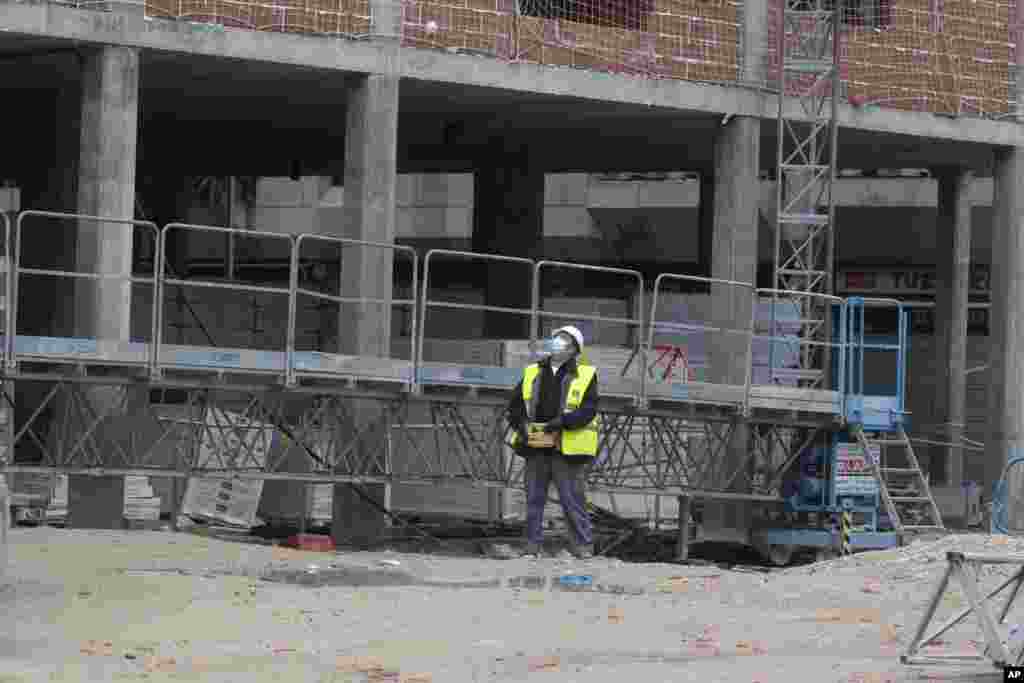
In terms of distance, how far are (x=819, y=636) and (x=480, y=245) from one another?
2413 centimetres

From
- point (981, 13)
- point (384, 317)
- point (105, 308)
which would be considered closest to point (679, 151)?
point (981, 13)

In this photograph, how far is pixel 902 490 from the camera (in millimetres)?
24656

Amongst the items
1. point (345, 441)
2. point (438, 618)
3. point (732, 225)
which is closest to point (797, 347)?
point (732, 225)

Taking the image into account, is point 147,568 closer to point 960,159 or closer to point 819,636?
point 819,636

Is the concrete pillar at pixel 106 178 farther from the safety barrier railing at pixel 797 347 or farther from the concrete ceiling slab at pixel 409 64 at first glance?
the safety barrier railing at pixel 797 347

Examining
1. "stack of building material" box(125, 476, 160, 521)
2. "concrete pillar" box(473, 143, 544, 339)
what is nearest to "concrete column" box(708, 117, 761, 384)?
"concrete pillar" box(473, 143, 544, 339)

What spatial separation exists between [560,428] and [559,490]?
546 mm

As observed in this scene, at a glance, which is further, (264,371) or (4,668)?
(264,371)

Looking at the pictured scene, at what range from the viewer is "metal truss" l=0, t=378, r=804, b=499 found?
20.2m

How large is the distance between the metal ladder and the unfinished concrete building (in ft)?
0.93

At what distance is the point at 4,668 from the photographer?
976 cm

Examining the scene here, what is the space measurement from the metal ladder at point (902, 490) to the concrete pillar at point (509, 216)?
34.6ft

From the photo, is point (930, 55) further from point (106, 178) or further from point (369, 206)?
point (106, 178)

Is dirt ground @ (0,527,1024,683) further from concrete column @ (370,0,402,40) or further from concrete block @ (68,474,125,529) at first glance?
concrete column @ (370,0,402,40)
